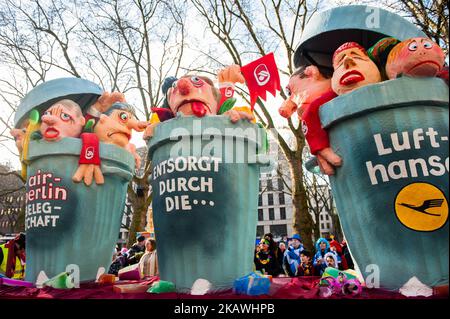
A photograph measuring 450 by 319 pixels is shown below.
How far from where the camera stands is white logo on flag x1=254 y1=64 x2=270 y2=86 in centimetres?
293

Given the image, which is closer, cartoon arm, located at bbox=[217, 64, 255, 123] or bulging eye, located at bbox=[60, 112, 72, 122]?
cartoon arm, located at bbox=[217, 64, 255, 123]

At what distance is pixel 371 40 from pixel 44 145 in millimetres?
2788

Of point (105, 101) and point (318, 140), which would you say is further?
point (105, 101)

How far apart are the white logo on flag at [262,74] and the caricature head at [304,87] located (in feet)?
0.95

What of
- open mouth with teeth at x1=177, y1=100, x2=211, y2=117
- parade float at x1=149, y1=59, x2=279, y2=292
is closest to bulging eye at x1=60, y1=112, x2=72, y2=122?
parade float at x1=149, y1=59, x2=279, y2=292

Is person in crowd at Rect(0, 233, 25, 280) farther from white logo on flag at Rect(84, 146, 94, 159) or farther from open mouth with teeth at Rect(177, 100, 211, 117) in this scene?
open mouth with teeth at Rect(177, 100, 211, 117)

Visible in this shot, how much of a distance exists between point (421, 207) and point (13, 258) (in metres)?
4.94

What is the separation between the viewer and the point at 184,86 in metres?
2.69

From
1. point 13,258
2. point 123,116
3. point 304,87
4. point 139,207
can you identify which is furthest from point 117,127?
point 139,207

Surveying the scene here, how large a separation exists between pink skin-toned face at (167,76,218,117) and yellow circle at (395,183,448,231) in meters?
1.41

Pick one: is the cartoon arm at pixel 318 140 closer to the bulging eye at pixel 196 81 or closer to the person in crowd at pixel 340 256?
the bulging eye at pixel 196 81

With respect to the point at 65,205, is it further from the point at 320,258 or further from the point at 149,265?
the point at 320,258

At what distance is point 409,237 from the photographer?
1822 millimetres
